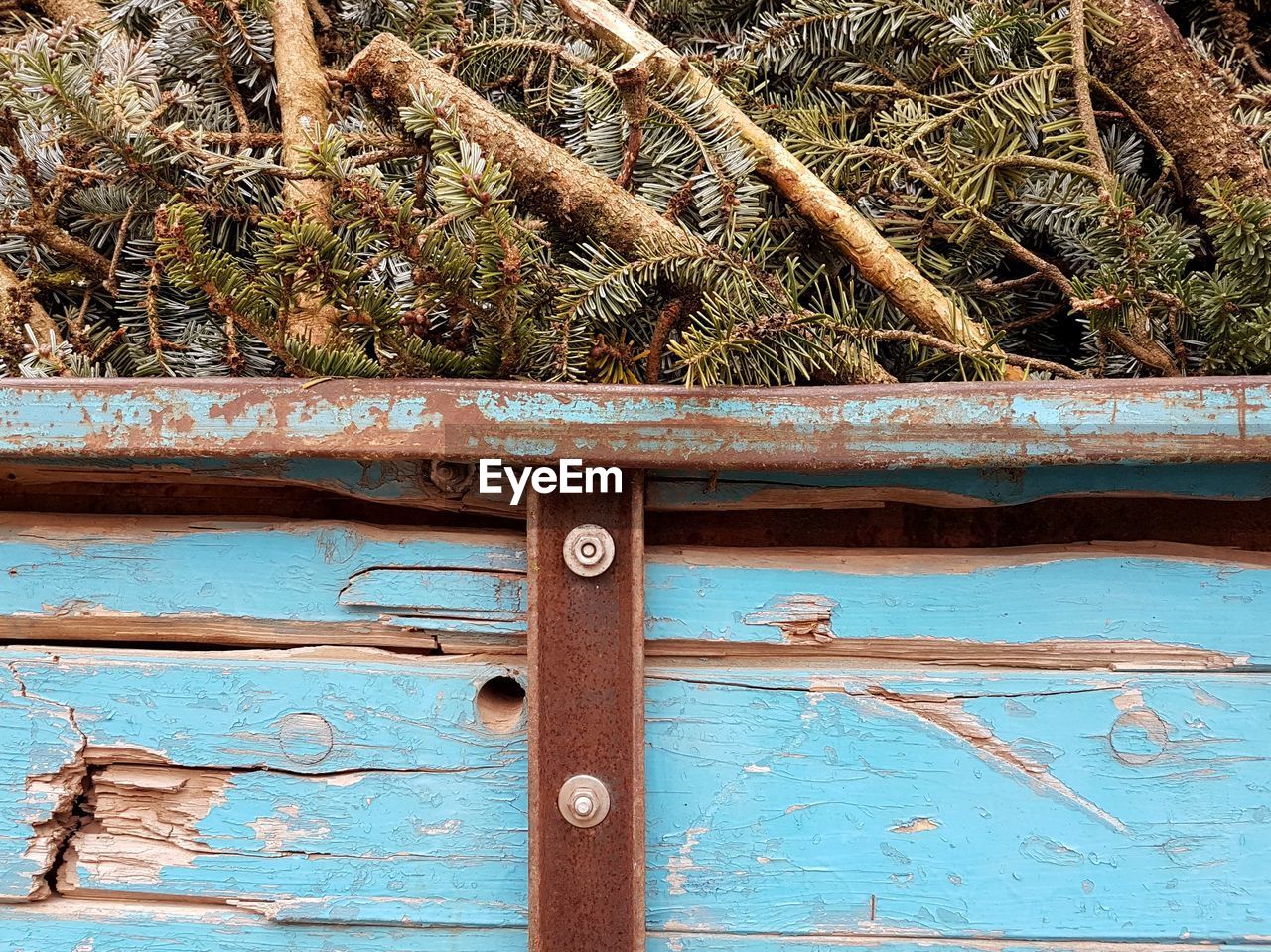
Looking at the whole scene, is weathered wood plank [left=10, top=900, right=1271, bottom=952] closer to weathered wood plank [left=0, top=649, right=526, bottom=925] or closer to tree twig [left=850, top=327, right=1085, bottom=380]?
weathered wood plank [left=0, top=649, right=526, bottom=925]

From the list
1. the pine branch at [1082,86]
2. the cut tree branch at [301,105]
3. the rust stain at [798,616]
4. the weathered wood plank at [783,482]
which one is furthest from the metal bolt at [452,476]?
the pine branch at [1082,86]

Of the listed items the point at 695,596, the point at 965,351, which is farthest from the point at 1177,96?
the point at 695,596

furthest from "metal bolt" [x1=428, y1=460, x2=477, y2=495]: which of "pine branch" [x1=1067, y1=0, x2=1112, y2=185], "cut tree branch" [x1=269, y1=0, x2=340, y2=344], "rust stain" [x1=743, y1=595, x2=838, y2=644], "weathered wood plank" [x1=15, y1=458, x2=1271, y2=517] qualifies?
"pine branch" [x1=1067, y1=0, x2=1112, y2=185]

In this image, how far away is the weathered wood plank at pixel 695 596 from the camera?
65 centimetres

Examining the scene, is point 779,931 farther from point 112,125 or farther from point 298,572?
point 112,125

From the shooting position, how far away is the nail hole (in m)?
0.66

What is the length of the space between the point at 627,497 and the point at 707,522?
3.3 inches

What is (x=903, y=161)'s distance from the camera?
68cm

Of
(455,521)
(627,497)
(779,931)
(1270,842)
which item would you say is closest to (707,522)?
(627,497)

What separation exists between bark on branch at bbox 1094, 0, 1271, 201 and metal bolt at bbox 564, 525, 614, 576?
1.79ft

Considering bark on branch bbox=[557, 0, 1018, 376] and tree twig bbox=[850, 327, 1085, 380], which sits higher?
bark on branch bbox=[557, 0, 1018, 376]

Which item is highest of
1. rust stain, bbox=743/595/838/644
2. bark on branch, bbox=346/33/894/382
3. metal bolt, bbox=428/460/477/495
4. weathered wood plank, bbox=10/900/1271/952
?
bark on branch, bbox=346/33/894/382

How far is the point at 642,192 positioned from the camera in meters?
0.68

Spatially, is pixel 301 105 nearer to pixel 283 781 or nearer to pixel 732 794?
pixel 283 781
